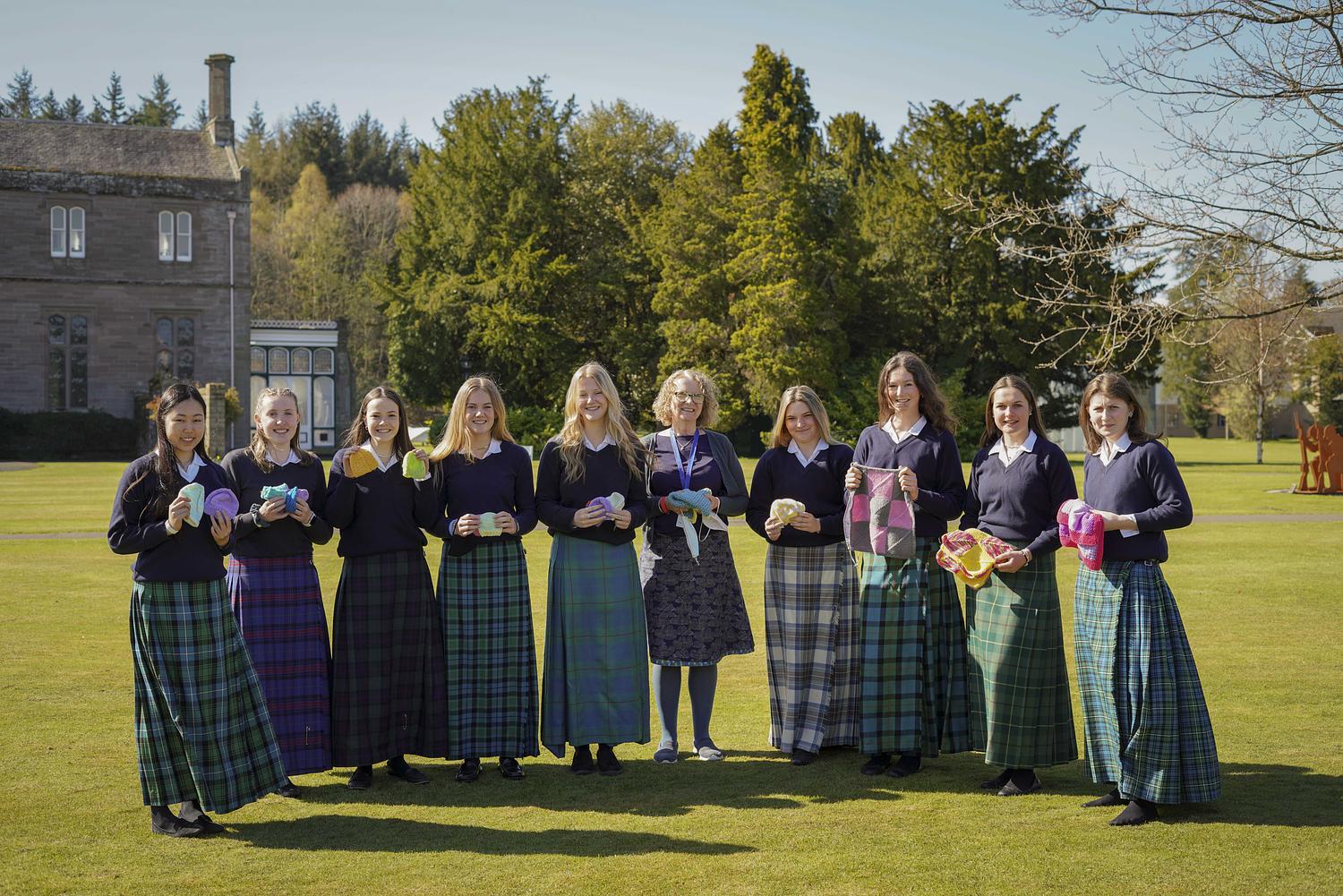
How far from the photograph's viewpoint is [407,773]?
21.0 feet

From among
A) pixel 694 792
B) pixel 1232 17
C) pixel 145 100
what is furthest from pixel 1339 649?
pixel 145 100

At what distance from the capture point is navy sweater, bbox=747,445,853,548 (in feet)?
21.9

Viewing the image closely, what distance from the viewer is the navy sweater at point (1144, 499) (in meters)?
5.61

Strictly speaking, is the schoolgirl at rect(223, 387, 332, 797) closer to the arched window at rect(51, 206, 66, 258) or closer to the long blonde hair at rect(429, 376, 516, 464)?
→ the long blonde hair at rect(429, 376, 516, 464)

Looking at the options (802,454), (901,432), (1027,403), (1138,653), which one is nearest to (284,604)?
(802,454)

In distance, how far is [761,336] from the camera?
38.7m

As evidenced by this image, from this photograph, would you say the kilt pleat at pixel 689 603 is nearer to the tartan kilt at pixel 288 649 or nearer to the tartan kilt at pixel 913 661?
the tartan kilt at pixel 913 661

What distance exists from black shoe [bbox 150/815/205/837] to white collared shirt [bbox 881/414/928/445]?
12.6ft

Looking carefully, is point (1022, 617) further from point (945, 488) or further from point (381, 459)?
point (381, 459)

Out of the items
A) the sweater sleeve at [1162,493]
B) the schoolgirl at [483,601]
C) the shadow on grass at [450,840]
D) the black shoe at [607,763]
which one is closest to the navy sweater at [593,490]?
the schoolgirl at [483,601]

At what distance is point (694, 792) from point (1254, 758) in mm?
3053

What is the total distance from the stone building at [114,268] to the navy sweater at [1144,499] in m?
42.7

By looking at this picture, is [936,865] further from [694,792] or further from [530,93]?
[530,93]

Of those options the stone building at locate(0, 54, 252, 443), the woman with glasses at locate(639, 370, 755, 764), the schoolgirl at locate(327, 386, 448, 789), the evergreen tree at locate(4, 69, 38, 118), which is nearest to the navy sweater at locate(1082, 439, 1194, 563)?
the woman with glasses at locate(639, 370, 755, 764)
